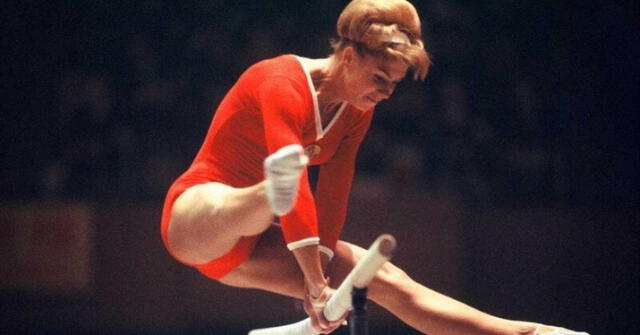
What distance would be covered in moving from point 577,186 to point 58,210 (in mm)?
2662

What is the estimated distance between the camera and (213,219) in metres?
1.97

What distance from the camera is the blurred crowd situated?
4520 millimetres

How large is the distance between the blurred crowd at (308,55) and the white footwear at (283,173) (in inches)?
113

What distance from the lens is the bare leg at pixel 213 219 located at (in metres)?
1.85

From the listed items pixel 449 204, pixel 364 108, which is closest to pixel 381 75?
pixel 364 108

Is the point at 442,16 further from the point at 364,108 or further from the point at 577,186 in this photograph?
the point at 364,108

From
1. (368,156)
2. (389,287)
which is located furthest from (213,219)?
(368,156)

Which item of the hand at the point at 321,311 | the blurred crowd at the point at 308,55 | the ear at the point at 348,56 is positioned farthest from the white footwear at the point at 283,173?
the blurred crowd at the point at 308,55

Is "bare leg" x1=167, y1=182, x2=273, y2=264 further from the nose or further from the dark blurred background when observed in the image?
the dark blurred background

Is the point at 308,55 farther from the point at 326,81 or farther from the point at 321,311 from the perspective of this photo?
the point at 321,311

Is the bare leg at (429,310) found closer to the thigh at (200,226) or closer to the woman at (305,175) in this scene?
the woman at (305,175)

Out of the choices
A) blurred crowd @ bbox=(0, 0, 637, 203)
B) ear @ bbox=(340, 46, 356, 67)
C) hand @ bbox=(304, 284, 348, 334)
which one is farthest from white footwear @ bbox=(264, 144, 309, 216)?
blurred crowd @ bbox=(0, 0, 637, 203)

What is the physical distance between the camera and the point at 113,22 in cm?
468

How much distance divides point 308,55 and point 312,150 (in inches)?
102
